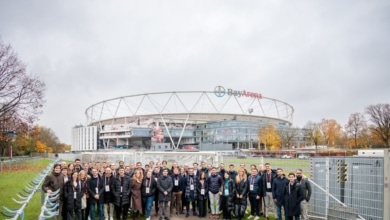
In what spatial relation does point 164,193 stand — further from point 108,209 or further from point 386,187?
point 386,187

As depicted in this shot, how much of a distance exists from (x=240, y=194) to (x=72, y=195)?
16.3 ft

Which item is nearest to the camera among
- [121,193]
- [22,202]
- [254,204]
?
[22,202]

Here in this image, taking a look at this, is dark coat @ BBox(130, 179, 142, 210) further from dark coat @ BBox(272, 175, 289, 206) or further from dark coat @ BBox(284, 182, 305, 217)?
dark coat @ BBox(284, 182, 305, 217)

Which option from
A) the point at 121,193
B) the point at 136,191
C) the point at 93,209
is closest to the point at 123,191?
the point at 121,193

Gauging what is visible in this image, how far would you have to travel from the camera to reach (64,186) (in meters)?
9.91

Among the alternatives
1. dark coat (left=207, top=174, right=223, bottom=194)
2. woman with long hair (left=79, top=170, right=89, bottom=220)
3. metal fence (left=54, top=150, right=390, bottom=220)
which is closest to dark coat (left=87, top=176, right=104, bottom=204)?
woman with long hair (left=79, top=170, right=89, bottom=220)

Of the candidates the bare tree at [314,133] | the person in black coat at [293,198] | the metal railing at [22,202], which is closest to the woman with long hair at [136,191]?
the metal railing at [22,202]

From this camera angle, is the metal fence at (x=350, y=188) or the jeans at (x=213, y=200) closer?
the metal fence at (x=350, y=188)

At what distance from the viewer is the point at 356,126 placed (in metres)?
62.1

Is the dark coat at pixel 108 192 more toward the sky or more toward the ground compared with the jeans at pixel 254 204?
more toward the sky

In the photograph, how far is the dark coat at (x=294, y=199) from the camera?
9.61 meters

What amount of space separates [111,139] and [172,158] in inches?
3675

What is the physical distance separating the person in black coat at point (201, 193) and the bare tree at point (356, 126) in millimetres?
55364

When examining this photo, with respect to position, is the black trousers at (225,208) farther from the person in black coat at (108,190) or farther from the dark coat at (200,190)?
the person in black coat at (108,190)
